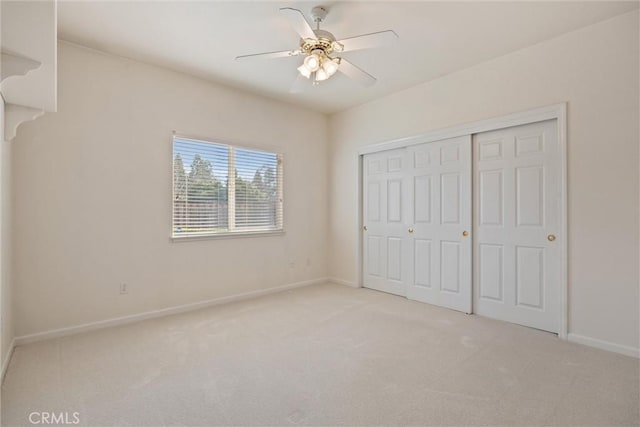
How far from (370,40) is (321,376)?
2413mm

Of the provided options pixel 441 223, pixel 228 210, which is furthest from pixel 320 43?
pixel 441 223

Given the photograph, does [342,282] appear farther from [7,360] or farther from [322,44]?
[7,360]

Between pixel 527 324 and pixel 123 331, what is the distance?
13.1 ft

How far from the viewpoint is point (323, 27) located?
276cm

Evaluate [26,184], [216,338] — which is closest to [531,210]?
[216,338]

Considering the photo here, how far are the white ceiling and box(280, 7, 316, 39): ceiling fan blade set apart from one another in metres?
0.33

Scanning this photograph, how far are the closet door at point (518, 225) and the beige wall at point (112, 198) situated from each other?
281 cm

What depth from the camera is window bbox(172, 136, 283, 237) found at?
3721 mm

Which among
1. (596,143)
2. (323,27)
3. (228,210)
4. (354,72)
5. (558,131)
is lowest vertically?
(228,210)

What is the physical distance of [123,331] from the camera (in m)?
3.09

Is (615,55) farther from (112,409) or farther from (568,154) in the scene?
(112,409)

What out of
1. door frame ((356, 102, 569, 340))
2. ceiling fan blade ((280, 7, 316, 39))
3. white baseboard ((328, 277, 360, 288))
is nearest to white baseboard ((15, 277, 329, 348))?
white baseboard ((328, 277, 360, 288))

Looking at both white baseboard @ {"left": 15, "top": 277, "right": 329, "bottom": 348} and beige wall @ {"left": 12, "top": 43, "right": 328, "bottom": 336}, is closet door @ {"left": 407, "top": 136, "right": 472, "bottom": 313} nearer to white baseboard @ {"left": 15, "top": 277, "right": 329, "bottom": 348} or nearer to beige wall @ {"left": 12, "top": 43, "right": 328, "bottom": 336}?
white baseboard @ {"left": 15, "top": 277, "right": 329, "bottom": 348}

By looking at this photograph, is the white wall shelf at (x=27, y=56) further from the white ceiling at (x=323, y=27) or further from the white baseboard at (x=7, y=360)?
the white baseboard at (x=7, y=360)
